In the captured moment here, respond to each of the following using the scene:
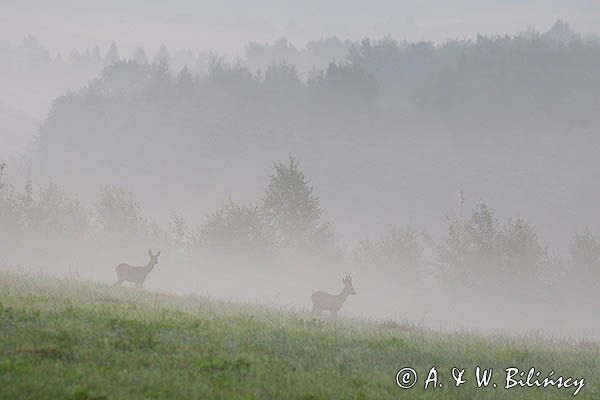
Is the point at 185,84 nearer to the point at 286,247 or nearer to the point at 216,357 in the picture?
the point at 286,247

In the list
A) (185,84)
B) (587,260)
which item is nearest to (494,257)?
(587,260)

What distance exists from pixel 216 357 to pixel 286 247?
38670 millimetres

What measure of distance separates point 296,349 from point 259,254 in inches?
1393

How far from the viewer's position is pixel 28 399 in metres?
7.86

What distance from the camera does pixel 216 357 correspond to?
34.8ft

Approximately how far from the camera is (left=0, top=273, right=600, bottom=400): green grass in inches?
349

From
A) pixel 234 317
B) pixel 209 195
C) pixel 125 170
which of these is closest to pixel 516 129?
pixel 209 195

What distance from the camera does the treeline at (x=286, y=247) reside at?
158 feet

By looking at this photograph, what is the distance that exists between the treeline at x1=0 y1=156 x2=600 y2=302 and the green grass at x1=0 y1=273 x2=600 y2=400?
31782 mm

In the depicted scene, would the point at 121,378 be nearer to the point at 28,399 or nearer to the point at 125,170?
the point at 28,399

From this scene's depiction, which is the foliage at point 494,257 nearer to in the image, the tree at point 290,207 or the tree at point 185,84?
the tree at point 290,207

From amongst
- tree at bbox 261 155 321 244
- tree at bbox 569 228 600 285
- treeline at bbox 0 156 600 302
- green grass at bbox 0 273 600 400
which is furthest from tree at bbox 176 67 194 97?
green grass at bbox 0 273 600 400

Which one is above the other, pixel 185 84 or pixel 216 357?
pixel 185 84

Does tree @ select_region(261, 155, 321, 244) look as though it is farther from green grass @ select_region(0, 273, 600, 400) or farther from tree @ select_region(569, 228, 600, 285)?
green grass @ select_region(0, 273, 600, 400)
